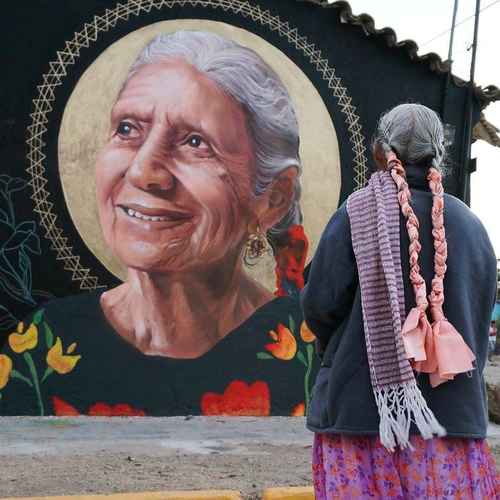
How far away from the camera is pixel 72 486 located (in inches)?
207

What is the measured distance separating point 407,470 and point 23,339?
4.70 meters

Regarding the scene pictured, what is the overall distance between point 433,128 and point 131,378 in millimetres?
4691

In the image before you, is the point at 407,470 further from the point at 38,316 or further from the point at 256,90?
the point at 256,90

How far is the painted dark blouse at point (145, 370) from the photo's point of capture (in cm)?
729

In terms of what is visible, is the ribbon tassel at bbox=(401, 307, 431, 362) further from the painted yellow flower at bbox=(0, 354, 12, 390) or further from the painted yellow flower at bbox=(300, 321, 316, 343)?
the painted yellow flower at bbox=(300, 321, 316, 343)

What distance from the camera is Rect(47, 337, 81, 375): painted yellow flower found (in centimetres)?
732

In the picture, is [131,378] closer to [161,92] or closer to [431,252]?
[161,92]

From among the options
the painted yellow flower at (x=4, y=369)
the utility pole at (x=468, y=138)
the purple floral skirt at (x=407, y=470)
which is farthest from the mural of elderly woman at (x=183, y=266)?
the purple floral skirt at (x=407, y=470)

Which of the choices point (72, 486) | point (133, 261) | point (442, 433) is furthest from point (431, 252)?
point (133, 261)

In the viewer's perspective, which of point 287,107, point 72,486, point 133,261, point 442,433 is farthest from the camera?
point 287,107

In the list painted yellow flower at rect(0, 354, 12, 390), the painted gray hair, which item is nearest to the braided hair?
the painted gray hair

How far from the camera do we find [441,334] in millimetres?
3074

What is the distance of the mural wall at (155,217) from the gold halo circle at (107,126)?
11 mm

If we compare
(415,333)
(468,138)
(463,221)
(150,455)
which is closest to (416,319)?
(415,333)
